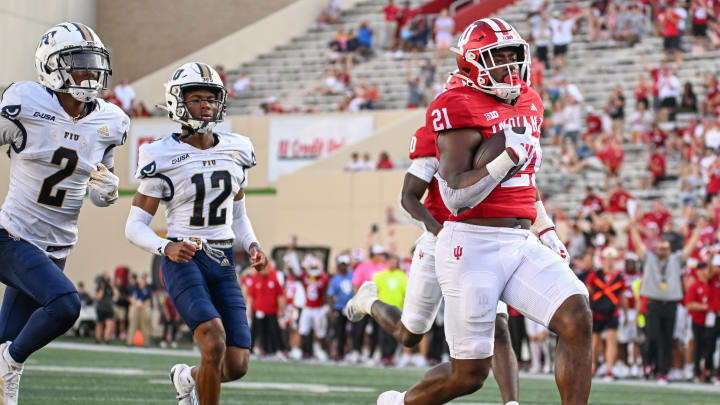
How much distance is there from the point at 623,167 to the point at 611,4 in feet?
17.0

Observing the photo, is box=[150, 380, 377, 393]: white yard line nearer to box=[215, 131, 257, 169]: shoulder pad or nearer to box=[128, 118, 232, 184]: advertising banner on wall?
box=[215, 131, 257, 169]: shoulder pad

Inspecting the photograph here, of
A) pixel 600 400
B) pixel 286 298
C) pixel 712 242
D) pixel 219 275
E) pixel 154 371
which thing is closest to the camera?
pixel 219 275

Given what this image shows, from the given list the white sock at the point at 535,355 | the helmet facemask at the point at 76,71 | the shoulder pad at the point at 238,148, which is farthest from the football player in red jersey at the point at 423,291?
the white sock at the point at 535,355

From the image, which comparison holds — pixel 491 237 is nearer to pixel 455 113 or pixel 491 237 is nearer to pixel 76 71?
pixel 455 113

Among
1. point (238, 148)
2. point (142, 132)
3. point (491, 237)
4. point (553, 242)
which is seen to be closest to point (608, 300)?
point (553, 242)

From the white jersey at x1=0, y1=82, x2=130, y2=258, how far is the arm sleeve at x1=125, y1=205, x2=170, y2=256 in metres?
0.35

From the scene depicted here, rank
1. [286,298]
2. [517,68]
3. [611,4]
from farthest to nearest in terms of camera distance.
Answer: [611,4] → [286,298] → [517,68]

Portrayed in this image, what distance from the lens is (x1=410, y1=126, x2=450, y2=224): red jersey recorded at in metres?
7.70

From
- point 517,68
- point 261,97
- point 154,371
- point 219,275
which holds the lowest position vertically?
point 154,371

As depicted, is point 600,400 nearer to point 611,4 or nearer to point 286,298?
point 286,298

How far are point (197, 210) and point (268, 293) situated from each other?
1153 cm

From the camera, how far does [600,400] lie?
10.9 meters

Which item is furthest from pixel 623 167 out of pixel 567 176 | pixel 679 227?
pixel 679 227

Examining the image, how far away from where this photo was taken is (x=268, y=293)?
1831 cm
